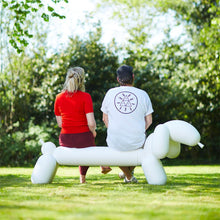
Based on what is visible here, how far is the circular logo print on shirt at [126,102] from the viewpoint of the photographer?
517 centimetres

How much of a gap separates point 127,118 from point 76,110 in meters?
0.74

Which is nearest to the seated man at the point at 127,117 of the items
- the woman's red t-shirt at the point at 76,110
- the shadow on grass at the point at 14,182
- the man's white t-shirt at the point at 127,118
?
the man's white t-shirt at the point at 127,118

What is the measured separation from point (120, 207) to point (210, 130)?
1544 cm

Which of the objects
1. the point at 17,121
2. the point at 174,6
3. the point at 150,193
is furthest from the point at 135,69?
the point at 150,193

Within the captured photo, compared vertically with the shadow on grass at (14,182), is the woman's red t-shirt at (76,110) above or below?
above

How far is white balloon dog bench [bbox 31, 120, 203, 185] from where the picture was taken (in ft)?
15.9

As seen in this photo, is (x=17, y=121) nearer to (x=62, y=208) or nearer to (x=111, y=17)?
(x=62, y=208)

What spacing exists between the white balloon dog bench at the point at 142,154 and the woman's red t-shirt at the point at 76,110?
30 cm

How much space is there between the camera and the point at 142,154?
5.04 meters

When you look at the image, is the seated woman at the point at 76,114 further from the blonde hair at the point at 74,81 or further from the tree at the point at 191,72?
the tree at the point at 191,72

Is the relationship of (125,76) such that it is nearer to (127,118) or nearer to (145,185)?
(127,118)

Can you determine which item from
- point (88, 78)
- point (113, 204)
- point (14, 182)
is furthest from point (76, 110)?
point (88, 78)

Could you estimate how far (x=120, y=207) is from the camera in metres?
2.99

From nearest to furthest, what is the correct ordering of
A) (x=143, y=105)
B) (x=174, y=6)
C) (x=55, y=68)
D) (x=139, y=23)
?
(x=143, y=105)
(x=55, y=68)
(x=174, y=6)
(x=139, y=23)
